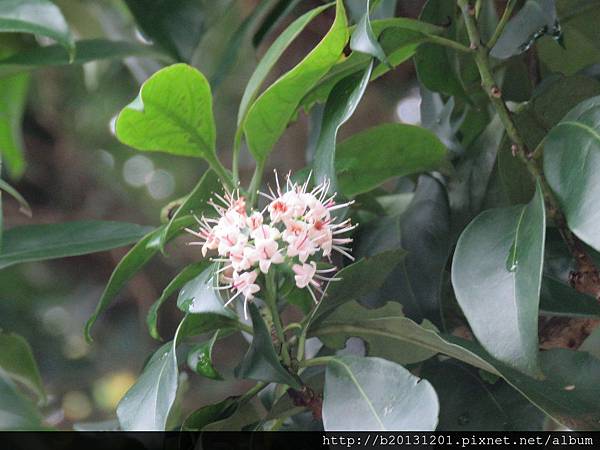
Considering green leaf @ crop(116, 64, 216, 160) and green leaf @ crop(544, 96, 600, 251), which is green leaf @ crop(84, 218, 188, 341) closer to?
green leaf @ crop(116, 64, 216, 160)

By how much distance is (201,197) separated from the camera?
771 millimetres

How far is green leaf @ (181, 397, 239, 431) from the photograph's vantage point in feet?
2.44

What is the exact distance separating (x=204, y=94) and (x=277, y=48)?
0.09 m

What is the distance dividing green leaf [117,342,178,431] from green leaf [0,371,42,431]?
67 millimetres

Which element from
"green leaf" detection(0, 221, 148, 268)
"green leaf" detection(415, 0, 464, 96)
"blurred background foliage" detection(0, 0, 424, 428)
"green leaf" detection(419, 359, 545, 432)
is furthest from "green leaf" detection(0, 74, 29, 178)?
"green leaf" detection(419, 359, 545, 432)

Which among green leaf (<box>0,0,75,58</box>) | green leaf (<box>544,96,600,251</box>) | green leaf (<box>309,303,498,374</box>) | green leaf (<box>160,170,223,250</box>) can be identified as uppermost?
green leaf (<box>0,0,75,58</box>)

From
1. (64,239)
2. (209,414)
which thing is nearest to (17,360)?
(64,239)

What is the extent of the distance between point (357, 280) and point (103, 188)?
3.21 ft

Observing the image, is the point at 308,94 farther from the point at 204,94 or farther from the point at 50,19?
the point at 50,19

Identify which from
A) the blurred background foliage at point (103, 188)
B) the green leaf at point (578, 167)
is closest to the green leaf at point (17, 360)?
the blurred background foliage at point (103, 188)

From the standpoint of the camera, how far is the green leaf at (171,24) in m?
1.10

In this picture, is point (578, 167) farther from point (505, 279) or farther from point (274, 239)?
point (274, 239)

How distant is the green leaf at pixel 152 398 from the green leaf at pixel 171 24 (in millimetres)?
541

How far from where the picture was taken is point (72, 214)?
148 centimetres
